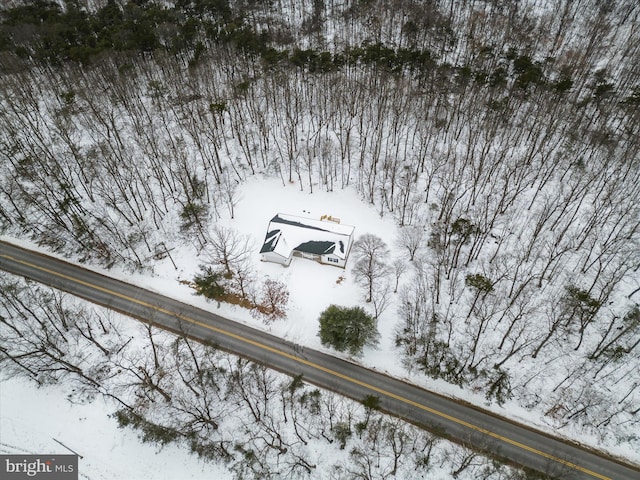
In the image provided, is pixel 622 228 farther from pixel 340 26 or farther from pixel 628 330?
pixel 340 26

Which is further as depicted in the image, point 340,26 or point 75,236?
point 340,26

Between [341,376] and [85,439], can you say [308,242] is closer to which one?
[341,376]

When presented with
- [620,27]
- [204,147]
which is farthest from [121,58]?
[620,27]

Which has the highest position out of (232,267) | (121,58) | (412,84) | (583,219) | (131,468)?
(121,58)

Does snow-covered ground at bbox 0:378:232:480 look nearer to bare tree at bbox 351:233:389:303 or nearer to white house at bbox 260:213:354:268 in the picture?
white house at bbox 260:213:354:268

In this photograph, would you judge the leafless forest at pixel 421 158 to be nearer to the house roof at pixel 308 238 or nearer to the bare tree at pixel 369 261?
the bare tree at pixel 369 261

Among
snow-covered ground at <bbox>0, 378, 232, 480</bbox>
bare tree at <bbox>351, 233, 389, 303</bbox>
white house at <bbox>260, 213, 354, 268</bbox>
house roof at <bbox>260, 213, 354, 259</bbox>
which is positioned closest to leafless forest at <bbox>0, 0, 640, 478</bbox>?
snow-covered ground at <bbox>0, 378, 232, 480</bbox>
